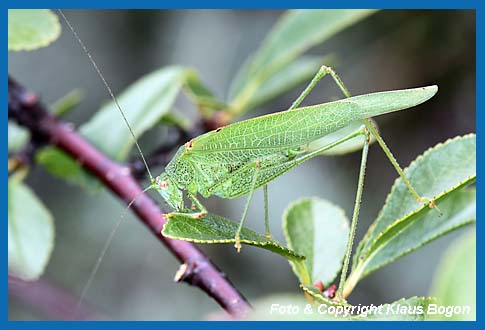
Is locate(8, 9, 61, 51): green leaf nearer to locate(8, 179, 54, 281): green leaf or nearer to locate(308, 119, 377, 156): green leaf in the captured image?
locate(8, 179, 54, 281): green leaf

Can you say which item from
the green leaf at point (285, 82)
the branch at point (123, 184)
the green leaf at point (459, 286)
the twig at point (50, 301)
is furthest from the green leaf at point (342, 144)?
the twig at point (50, 301)

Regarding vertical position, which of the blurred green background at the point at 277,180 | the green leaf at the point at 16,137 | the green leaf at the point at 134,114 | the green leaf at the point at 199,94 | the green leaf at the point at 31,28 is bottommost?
the blurred green background at the point at 277,180

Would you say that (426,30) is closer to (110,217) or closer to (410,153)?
(410,153)

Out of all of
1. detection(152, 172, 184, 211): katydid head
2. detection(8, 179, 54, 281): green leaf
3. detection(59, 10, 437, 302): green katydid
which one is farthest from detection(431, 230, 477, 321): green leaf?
detection(8, 179, 54, 281): green leaf

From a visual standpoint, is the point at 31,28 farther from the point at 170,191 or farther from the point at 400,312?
the point at 400,312

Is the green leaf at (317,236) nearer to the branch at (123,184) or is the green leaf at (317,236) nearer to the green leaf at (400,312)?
the branch at (123,184)
